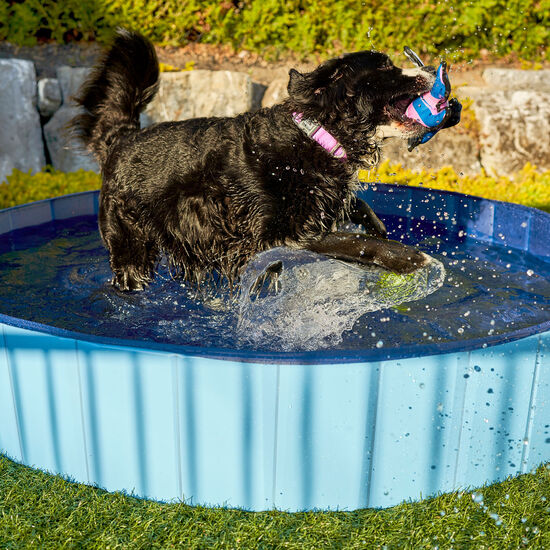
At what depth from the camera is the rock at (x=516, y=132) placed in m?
6.57

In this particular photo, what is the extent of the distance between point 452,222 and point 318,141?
6.75ft

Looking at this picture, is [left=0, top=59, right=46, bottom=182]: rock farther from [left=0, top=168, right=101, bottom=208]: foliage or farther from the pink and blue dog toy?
the pink and blue dog toy

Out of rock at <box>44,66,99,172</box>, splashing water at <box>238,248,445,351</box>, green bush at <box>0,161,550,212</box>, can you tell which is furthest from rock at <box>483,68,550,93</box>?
splashing water at <box>238,248,445,351</box>

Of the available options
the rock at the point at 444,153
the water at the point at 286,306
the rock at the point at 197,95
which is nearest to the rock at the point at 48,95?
the rock at the point at 197,95

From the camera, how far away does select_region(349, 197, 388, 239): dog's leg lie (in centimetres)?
382

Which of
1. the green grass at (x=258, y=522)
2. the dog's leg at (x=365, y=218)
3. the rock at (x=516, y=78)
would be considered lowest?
the green grass at (x=258, y=522)

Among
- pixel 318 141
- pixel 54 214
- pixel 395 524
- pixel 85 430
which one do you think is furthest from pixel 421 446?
pixel 54 214

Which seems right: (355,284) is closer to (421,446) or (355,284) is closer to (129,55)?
(421,446)

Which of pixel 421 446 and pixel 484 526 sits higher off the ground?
pixel 421 446

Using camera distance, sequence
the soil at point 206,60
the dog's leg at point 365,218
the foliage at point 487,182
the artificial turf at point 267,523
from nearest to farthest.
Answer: the artificial turf at point 267,523 < the dog's leg at point 365,218 < the foliage at point 487,182 < the soil at point 206,60

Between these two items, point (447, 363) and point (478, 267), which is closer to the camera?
point (447, 363)

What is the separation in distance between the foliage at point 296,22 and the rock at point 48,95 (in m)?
0.58

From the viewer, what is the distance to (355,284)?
3822mm

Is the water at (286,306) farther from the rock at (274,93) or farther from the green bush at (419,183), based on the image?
the rock at (274,93)
